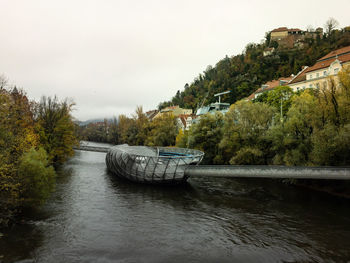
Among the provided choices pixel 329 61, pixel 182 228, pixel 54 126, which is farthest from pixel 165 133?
pixel 182 228

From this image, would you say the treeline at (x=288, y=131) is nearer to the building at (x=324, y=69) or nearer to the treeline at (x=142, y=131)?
the building at (x=324, y=69)

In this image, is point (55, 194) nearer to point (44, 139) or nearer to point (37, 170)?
point (37, 170)

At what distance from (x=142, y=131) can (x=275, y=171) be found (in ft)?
200

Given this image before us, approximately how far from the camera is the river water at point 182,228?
13.2 meters

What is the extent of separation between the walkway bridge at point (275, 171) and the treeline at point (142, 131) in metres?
37.4

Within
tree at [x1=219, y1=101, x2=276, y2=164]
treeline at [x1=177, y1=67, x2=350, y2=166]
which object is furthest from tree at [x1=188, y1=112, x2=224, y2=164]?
tree at [x1=219, y1=101, x2=276, y2=164]

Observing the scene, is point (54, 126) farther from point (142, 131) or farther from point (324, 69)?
point (324, 69)

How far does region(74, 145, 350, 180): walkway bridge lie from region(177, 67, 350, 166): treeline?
102 inches

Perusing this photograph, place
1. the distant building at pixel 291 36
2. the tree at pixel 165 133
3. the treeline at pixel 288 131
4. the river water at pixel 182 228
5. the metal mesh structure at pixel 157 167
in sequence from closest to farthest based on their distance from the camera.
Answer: the river water at pixel 182 228, the treeline at pixel 288 131, the metal mesh structure at pixel 157 167, the tree at pixel 165 133, the distant building at pixel 291 36

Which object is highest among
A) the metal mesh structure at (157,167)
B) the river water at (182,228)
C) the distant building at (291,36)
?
the distant building at (291,36)

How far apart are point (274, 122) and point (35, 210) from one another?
101 ft

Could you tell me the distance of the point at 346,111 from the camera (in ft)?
80.1

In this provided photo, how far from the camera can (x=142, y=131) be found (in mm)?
81375

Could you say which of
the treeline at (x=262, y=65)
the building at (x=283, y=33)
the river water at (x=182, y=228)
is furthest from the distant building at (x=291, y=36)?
the river water at (x=182, y=228)
